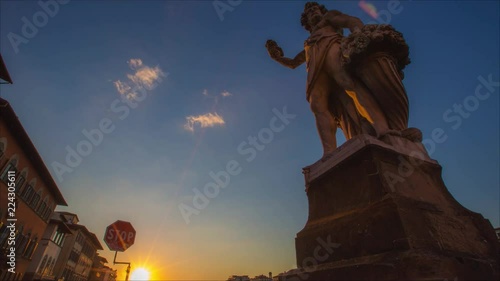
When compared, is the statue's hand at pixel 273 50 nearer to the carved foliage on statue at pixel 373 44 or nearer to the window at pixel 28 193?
the carved foliage on statue at pixel 373 44

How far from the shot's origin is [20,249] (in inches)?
794

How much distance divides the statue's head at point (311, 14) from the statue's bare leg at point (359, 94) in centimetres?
98

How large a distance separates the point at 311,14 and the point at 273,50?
32.3 inches

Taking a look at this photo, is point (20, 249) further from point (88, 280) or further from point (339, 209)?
point (88, 280)

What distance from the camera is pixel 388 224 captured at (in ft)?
5.01

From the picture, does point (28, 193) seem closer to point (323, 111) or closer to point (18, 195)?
point (18, 195)

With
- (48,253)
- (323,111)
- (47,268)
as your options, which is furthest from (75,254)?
(323,111)

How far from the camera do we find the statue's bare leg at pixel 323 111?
10.1 ft

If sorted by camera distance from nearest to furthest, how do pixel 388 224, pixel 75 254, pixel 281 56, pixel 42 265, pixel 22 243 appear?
pixel 388 224 < pixel 281 56 < pixel 22 243 < pixel 42 265 < pixel 75 254

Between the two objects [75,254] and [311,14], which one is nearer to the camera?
[311,14]

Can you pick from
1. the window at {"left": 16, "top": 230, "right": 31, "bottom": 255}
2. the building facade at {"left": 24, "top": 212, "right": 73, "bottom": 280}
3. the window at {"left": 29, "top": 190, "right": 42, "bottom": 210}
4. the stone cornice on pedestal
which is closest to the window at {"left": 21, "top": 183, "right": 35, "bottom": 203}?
the window at {"left": 29, "top": 190, "right": 42, "bottom": 210}

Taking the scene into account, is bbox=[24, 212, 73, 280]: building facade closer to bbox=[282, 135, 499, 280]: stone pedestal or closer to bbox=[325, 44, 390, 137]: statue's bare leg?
bbox=[282, 135, 499, 280]: stone pedestal

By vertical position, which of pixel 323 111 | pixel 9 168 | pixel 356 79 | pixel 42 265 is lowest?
pixel 323 111

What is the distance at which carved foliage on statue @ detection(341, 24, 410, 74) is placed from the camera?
2650 millimetres
